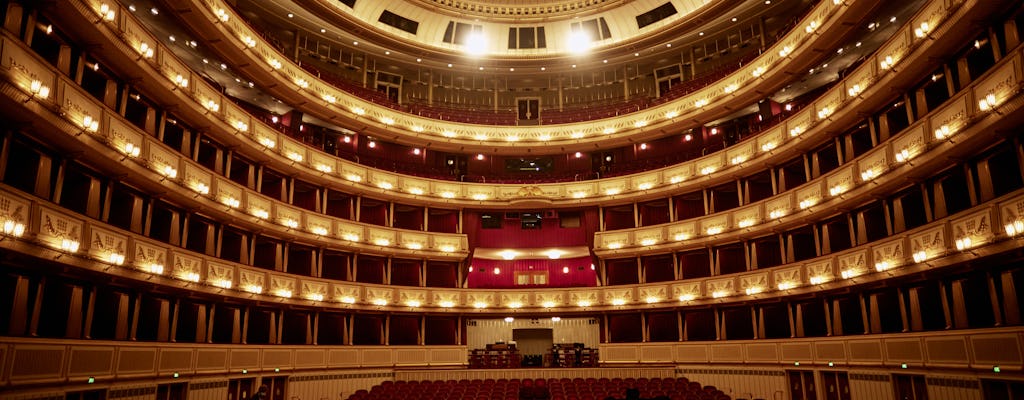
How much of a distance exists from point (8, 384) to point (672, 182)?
72.0ft

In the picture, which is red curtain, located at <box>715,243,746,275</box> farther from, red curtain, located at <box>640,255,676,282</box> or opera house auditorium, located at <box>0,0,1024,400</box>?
red curtain, located at <box>640,255,676,282</box>

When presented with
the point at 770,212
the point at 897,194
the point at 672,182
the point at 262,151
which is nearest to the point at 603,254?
the point at 672,182

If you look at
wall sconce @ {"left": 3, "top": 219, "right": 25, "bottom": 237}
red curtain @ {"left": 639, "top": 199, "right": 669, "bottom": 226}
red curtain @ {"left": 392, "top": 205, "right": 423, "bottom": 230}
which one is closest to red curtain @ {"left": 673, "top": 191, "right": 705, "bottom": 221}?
red curtain @ {"left": 639, "top": 199, "right": 669, "bottom": 226}

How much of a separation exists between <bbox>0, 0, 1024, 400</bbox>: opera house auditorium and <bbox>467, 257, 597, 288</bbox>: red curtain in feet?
0.57

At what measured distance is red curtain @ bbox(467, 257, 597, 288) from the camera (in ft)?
94.2

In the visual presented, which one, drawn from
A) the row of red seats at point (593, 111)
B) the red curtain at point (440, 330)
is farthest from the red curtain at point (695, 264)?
the red curtain at point (440, 330)

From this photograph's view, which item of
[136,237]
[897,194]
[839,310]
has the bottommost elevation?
[839,310]

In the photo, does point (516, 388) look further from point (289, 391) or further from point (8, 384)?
point (8, 384)

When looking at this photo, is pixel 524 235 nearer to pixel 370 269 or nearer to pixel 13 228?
pixel 370 269

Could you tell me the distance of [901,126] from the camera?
61.4 ft

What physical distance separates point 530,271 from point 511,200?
11.8 feet

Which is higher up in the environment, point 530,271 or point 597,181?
point 597,181

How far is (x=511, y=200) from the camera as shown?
91.2 ft

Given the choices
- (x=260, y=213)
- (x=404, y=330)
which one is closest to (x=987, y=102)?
(x=260, y=213)
